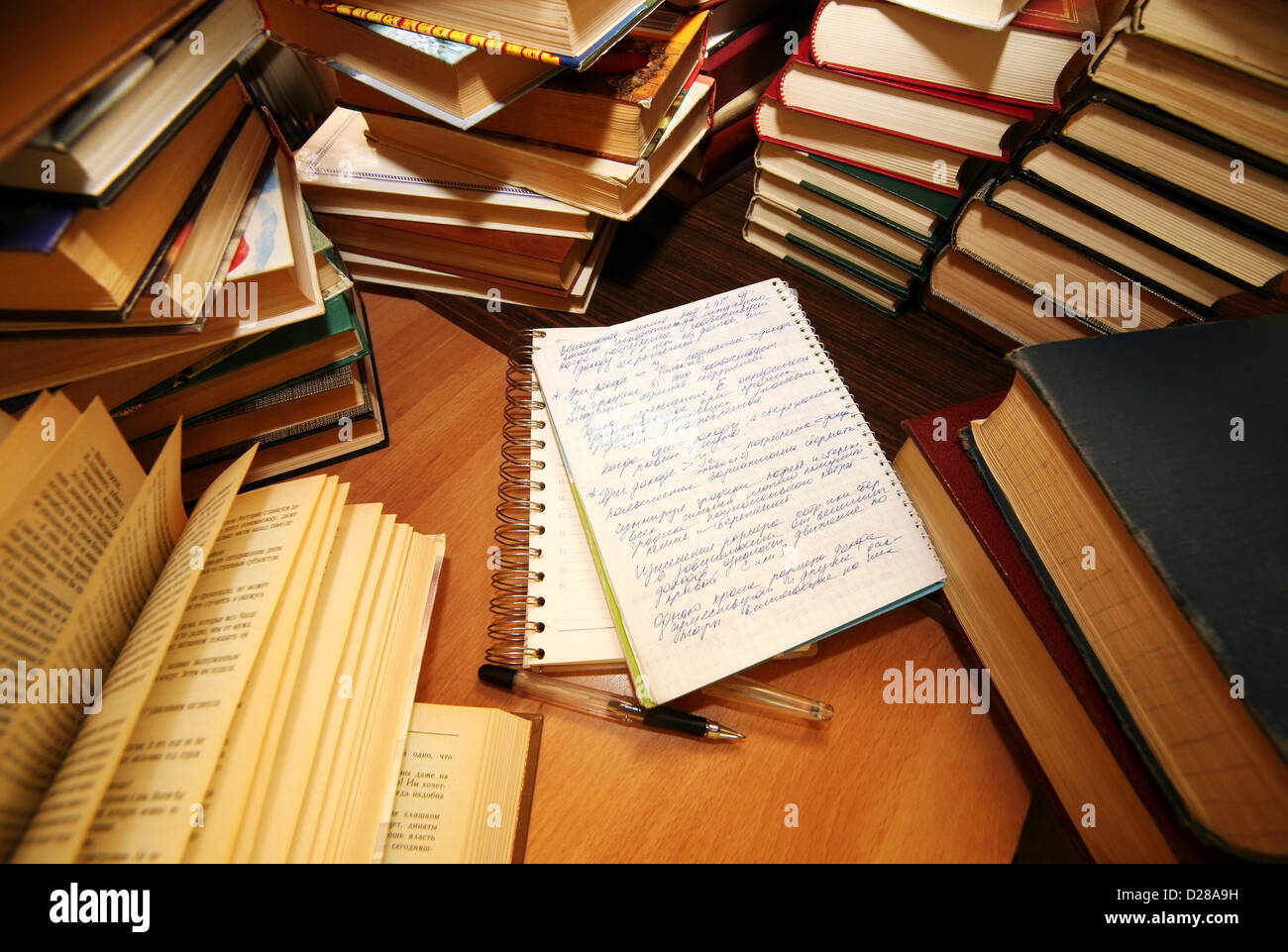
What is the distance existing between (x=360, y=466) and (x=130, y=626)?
A: 0.26m

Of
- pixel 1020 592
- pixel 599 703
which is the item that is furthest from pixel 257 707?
pixel 1020 592

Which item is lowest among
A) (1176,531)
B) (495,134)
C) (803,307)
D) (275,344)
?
(1176,531)

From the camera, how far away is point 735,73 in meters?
0.87

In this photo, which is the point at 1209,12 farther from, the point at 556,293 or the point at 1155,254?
the point at 556,293

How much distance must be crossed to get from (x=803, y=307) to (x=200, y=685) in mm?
725

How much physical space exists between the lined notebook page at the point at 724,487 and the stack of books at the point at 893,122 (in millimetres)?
181

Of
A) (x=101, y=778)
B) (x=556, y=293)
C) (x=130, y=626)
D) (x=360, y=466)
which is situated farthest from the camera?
(x=556, y=293)

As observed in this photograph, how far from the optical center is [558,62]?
55 cm

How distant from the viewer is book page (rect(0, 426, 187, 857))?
1.18 feet

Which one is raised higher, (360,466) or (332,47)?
(332,47)

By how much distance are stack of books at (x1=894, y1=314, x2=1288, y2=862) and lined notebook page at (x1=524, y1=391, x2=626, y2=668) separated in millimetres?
306

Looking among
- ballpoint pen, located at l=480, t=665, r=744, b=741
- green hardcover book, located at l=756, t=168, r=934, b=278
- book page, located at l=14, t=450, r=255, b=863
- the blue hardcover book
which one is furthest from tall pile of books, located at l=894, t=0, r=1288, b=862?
book page, located at l=14, t=450, r=255, b=863

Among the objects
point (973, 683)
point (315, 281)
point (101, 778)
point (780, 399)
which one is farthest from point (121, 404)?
point (973, 683)

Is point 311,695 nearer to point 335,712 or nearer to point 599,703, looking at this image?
point 335,712
